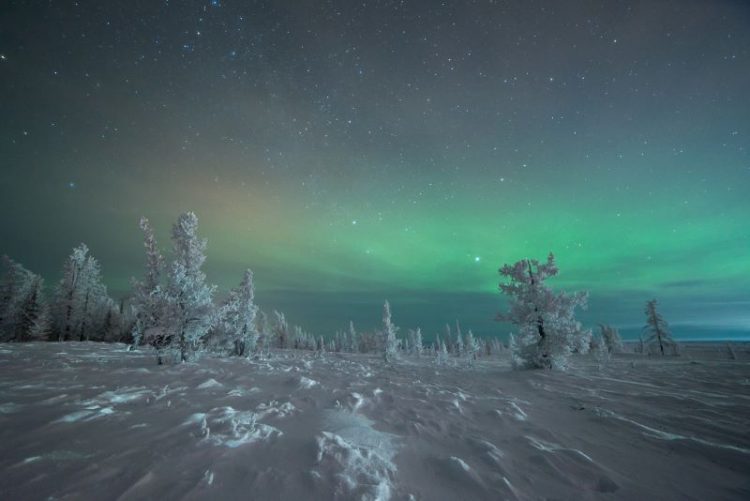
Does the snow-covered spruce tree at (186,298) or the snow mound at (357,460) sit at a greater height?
the snow-covered spruce tree at (186,298)

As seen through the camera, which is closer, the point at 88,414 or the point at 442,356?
the point at 88,414

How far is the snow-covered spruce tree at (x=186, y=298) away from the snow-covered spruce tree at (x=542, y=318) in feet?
63.5

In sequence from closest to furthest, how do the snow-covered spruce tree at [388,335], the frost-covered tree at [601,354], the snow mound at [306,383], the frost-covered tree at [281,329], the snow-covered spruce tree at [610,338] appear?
the snow mound at [306,383], the frost-covered tree at [601,354], the snow-covered spruce tree at [388,335], the snow-covered spruce tree at [610,338], the frost-covered tree at [281,329]

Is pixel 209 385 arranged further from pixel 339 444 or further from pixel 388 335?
pixel 388 335

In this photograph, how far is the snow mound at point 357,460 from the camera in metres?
3.63

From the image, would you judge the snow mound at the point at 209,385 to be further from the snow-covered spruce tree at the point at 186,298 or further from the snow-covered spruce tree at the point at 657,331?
the snow-covered spruce tree at the point at 657,331

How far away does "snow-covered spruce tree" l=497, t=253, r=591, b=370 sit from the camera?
59.7 feet

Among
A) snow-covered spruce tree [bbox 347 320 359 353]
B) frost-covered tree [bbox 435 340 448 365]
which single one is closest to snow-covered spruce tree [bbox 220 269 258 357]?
frost-covered tree [bbox 435 340 448 365]

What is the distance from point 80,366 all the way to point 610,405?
63.2ft

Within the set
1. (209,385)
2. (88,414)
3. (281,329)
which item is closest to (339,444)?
(88,414)

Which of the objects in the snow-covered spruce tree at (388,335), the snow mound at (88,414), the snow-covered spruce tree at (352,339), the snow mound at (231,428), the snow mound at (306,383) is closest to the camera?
the snow mound at (231,428)

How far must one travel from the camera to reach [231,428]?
5.24 metres

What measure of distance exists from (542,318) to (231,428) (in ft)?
64.5

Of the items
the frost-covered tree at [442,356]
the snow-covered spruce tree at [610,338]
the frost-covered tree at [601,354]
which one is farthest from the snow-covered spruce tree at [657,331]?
the frost-covered tree at [442,356]
